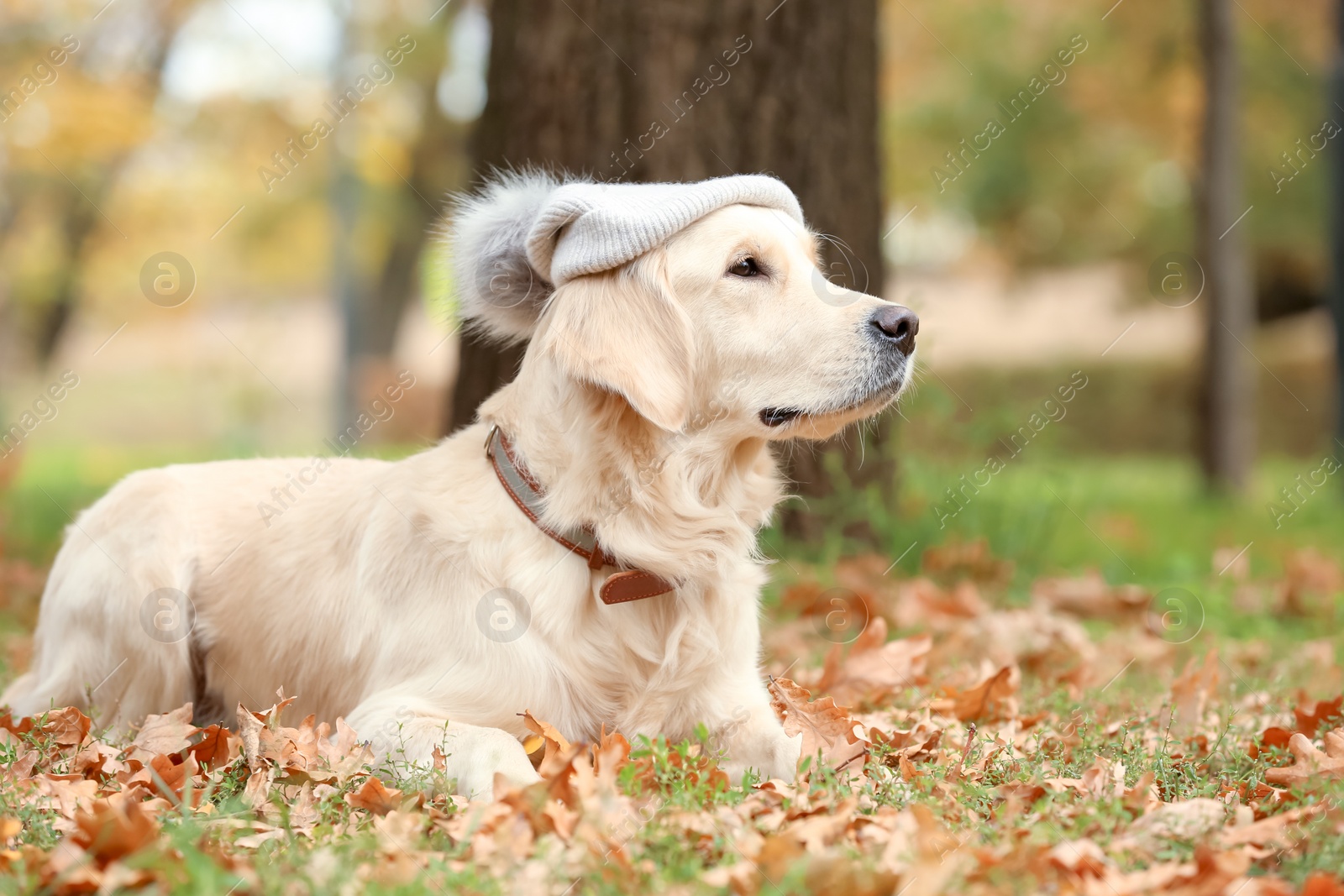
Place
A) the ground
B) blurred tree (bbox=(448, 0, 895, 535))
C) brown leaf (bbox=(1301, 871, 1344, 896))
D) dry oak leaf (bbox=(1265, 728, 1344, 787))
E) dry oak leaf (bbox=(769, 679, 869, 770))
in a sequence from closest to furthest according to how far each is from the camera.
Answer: brown leaf (bbox=(1301, 871, 1344, 896)) → the ground → dry oak leaf (bbox=(1265, 728, 1344, 787)) → dry oak leaf (bbox=(769, 679, 869, 770)) → blurred tree (bbox=(448, 0, 895, 535))

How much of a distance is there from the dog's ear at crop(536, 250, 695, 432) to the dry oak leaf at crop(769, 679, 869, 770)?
752 mm

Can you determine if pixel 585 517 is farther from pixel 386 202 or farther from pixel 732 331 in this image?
pixel 386 202

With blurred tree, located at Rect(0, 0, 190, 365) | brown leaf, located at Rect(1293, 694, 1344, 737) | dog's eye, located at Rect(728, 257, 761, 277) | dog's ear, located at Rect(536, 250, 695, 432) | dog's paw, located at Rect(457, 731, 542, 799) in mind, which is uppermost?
blurred tree, located at Rect(0, 0, 190, 365)

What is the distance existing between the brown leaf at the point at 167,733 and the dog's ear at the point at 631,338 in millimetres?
1269

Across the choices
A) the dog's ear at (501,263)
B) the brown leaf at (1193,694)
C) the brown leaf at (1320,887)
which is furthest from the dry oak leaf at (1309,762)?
the dog's ear at (501,263)

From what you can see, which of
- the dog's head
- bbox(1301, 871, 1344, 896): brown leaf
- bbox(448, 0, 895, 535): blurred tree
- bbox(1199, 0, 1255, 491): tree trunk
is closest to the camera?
bbox(1301, 871, 1344, 896): brown leaf

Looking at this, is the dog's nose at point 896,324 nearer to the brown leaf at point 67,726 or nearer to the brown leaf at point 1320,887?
the brown leaf at point 1320,887

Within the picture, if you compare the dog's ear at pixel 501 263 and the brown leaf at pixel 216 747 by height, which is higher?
the dog's ear at pixel 501 263

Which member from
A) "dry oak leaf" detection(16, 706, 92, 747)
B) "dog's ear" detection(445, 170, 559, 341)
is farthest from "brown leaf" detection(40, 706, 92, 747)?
"dog's ear" detection(445, 170, 559, 341)

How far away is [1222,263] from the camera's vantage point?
396 inches

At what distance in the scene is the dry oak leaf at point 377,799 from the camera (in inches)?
90.9

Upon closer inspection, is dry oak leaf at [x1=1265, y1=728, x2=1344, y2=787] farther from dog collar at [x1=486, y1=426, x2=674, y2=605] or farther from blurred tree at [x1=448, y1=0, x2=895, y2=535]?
blurred tree at [x1=448, y1=0, x2=895, y2=535]

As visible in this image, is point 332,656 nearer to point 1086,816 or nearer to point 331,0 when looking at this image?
point 1086,816

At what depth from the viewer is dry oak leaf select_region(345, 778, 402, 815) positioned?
7.57 ft
